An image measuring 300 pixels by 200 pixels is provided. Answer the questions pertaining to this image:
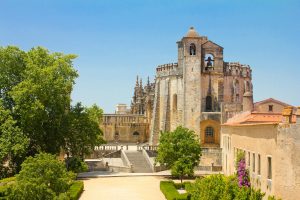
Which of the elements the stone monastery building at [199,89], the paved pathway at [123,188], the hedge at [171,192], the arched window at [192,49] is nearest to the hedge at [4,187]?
the paved pathway at [123,188]

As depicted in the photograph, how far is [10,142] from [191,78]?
88.0 feet

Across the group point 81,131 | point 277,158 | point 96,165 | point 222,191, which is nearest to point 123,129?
point 96,165

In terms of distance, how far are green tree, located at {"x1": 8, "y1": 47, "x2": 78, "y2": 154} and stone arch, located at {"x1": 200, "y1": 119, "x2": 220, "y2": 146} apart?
64.8ft

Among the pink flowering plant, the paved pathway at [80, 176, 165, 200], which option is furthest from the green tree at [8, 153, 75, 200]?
the pink flowering plant

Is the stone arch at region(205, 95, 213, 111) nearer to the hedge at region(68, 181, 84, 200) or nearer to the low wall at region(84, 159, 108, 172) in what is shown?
the low wall at region(84, 159, 108, 172)

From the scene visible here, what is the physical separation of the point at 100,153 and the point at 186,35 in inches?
748

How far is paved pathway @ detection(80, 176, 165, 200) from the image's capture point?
32.6 meters

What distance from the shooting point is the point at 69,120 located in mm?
44438

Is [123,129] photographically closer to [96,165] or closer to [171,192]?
[96,165]

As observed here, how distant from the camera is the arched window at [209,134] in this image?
5775 centimetres

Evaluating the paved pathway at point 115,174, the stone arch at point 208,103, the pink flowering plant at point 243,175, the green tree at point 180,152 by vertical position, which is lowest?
the paved pathway at point 115,174

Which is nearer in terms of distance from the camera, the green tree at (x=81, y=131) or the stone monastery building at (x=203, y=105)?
the green tree at (x=81, y=131)

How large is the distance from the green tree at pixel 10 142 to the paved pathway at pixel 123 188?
6521 mm

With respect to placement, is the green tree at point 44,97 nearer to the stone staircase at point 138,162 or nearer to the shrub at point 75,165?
the shrub at point 75,165
